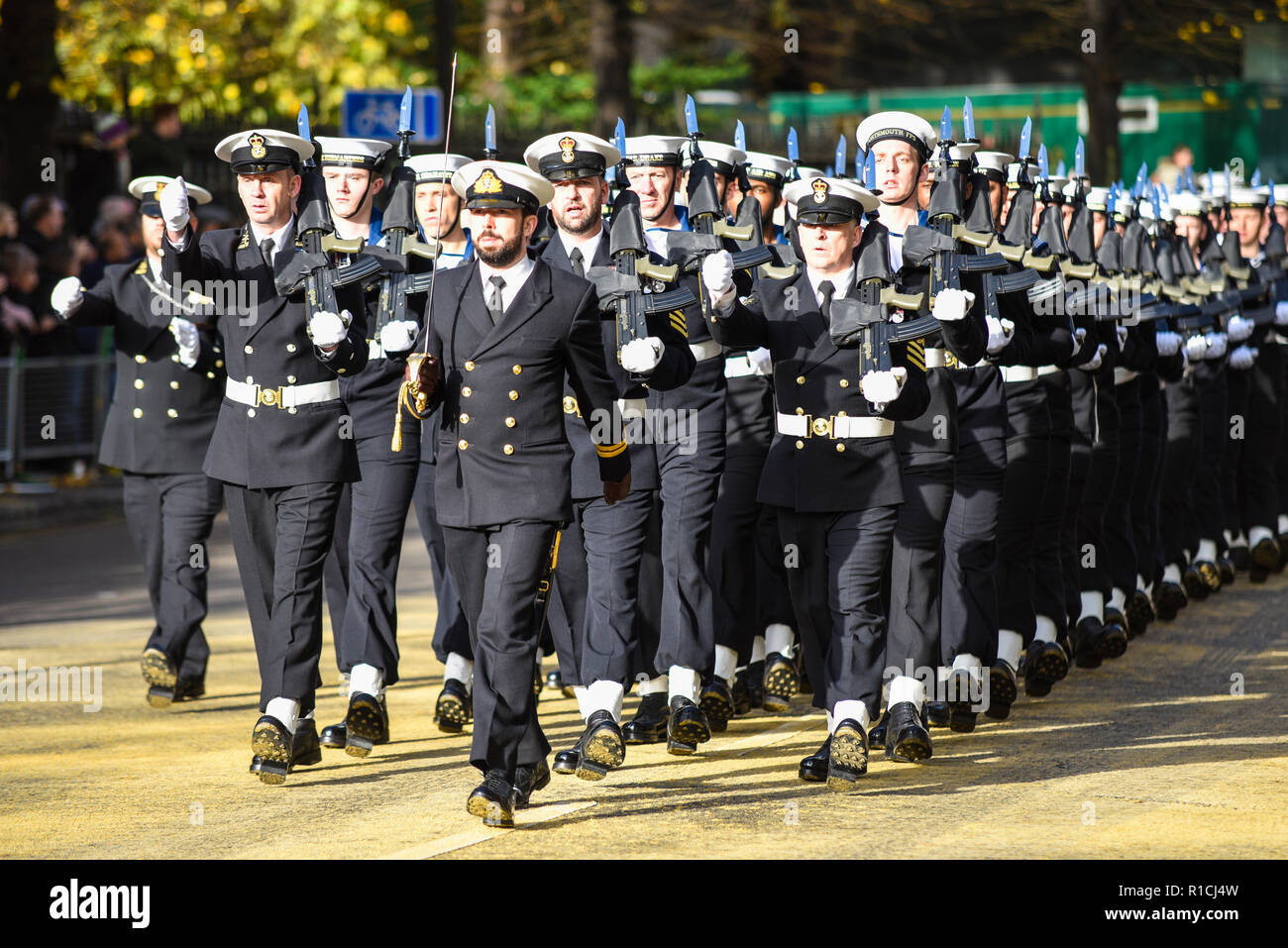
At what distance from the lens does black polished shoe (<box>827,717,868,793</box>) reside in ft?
23.3

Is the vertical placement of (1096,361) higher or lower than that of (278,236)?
lower

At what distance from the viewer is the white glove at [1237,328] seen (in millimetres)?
12477

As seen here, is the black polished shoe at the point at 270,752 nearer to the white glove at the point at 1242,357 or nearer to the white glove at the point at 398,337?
the white glove at the point at 398,337

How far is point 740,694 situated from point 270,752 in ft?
7.59

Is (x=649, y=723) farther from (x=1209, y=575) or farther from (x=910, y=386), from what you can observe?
(x=1209, y=575)

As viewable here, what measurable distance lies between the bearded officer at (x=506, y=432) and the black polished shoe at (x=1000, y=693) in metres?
2.55

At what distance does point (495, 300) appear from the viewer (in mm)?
6652

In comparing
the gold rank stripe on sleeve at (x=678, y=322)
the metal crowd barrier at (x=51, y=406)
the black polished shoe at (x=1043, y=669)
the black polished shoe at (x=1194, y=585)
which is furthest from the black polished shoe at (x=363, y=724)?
the metal crowd barrier at (x=51, y=406)

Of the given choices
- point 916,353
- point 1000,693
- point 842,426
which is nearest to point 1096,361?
point 1000,693

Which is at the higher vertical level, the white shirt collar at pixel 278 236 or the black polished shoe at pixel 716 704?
the white shirt collar at pixel 278 236

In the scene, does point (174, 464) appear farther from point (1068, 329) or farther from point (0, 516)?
point (0, 516)

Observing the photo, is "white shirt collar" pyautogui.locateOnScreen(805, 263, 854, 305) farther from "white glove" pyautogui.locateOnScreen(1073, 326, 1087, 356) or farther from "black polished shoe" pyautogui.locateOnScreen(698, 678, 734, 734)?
"white glove" pyautogui.locateOnScreen(1073, 326, 1087, 356)

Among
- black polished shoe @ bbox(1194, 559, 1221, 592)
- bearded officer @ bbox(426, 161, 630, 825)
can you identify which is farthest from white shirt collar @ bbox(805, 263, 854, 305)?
black polished shoe @ bbox(1194, 559, 1221, 592)

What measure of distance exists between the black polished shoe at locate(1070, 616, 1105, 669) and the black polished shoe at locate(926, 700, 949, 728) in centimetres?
184
